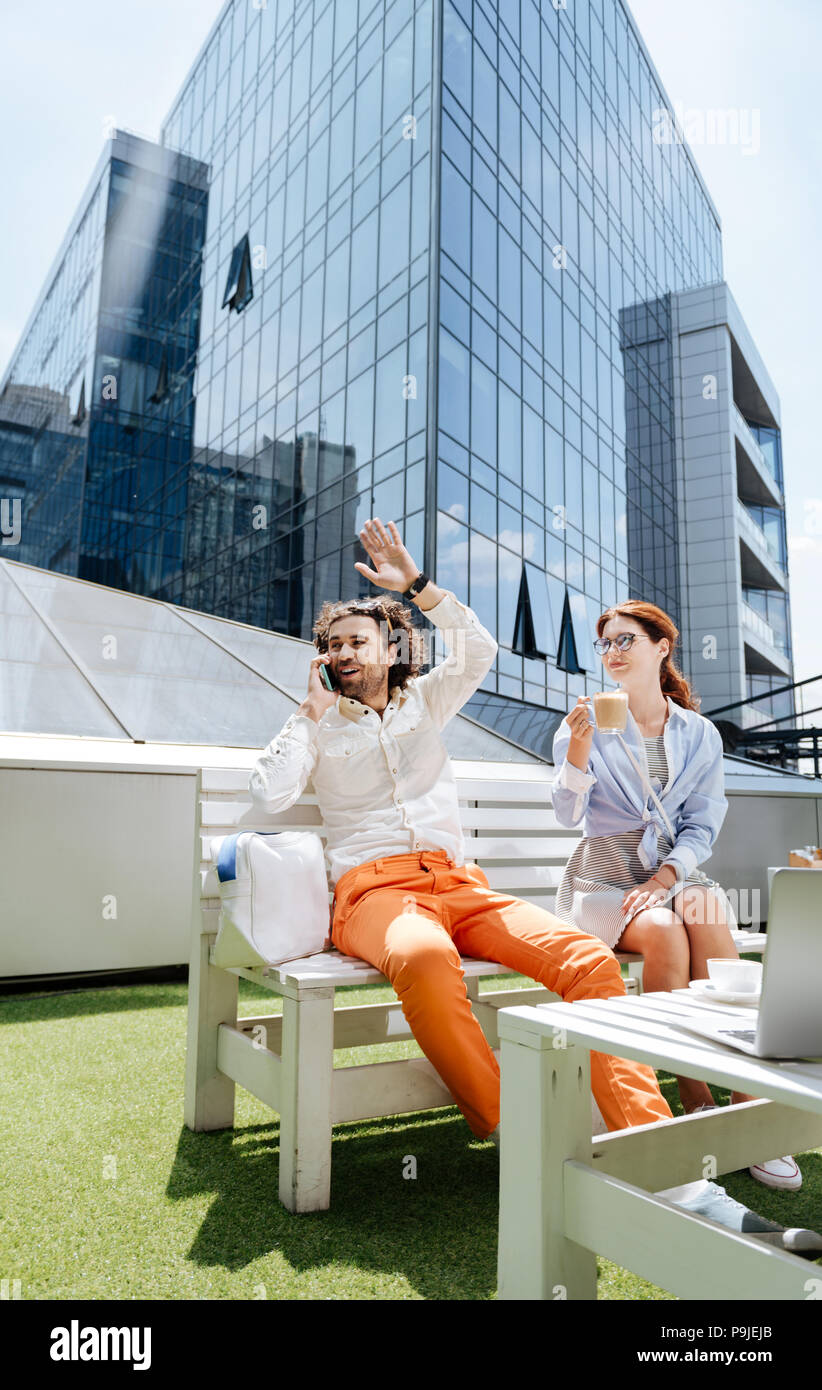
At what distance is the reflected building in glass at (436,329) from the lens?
14.4 metres

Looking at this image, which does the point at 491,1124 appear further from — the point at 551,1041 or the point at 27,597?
the point at 27,597

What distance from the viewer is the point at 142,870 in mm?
4629

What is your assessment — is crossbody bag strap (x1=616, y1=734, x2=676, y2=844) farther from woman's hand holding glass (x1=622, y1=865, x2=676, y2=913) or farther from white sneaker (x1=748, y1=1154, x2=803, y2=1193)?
white sneaker (x1=748, y1=1154, x2=803, y2=1193)

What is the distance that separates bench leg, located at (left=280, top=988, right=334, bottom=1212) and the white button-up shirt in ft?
2.07

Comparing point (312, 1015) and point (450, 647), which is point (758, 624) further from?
point (312, 1015)

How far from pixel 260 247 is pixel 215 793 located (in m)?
21.7

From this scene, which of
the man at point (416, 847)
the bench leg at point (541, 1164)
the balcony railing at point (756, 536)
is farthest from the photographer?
the balcony railing at point (756, 536)

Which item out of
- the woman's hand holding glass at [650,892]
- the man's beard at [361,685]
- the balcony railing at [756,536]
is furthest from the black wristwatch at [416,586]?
the balcony railing at [756,536]

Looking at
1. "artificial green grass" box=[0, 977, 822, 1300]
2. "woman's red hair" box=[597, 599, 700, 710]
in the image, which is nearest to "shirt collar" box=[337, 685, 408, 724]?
"woman's red hair" box=[597, 599, 700, 710]

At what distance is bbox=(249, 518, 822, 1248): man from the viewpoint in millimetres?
1927

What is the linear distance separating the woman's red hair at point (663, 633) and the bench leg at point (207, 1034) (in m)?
1.69

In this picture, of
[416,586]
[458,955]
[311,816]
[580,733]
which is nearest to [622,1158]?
[458,955]

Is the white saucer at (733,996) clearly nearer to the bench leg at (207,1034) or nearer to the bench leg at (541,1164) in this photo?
the bench leg at (541,1164)
